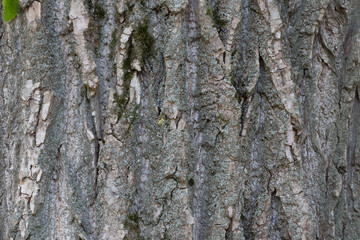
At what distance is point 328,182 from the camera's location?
132 centimetres

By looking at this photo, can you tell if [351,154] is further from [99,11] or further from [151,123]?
[99,11]

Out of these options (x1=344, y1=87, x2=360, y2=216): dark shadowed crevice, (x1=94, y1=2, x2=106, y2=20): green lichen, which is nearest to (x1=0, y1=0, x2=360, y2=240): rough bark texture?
(x1=94, y1=2, x2=106, y2=20): green lichen

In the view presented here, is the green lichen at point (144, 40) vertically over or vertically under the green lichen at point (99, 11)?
under

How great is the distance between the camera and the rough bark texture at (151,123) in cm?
115

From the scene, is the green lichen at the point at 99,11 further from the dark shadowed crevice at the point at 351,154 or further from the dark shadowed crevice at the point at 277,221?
the dark shadowed crevice at the point at 351,154

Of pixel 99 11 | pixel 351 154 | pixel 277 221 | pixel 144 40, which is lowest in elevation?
pixel 277 221

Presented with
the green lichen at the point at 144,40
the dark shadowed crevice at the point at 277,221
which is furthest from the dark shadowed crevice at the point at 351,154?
the green lichen at the point at 144,40

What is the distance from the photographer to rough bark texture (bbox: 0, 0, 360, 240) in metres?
1.15

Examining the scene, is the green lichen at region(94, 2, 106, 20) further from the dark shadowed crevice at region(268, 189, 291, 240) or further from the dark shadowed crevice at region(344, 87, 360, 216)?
the dark shadowed crevice at region(344, 87, 360, 216)

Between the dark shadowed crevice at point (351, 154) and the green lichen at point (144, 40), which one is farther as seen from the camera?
the dark shadowed crevice at point (351, 154)

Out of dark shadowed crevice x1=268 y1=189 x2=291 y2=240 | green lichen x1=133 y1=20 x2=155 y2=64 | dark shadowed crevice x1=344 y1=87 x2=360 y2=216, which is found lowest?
dark shadowed crevice x1=268 y1=189 x2=291 y2=240

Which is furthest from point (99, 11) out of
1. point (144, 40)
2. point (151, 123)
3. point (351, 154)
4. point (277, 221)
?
point (351, 154)

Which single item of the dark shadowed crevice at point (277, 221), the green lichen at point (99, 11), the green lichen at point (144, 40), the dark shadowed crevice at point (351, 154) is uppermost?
the green lichen at point (99, 11)

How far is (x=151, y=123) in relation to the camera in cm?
118
